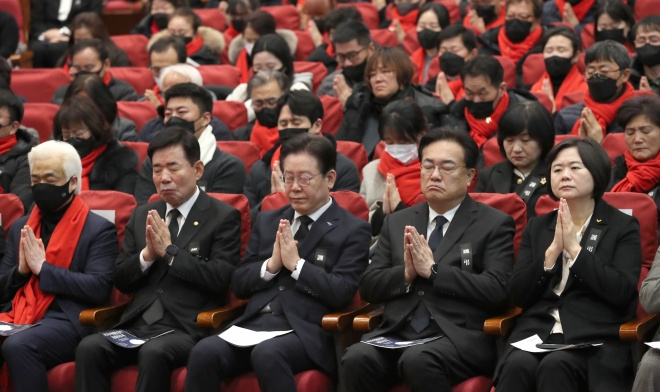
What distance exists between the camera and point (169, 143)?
14.5 feet

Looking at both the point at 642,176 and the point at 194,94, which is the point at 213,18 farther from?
the point at 642,176

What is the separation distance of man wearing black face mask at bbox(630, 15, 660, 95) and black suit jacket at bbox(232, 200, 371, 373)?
2553 millimetres

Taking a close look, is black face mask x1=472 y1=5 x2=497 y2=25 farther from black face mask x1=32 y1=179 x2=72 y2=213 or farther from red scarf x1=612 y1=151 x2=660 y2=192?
black face mask x1=32 y1=179 x2=72 y2=213

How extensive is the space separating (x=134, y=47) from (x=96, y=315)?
14.2 ft

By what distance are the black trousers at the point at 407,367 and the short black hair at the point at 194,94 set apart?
2024 mm

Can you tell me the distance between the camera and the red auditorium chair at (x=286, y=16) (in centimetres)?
866

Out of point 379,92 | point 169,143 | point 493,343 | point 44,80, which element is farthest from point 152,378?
point 44,80

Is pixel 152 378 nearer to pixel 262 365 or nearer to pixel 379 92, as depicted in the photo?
pixel 262 365

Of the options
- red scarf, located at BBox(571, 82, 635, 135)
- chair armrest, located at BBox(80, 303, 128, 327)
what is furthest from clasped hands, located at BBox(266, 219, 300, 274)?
red scarf, located at BBox(571, 82, 635, 135)

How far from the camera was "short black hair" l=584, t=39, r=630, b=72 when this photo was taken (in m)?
5.37

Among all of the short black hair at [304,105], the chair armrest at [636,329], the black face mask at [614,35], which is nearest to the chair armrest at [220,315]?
the short black hair at [304,105]

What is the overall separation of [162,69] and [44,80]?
955mm

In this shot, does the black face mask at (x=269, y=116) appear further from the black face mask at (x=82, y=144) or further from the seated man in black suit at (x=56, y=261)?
the seated man in black suit at (x=56, y=261)

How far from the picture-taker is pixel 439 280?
150 inches
